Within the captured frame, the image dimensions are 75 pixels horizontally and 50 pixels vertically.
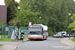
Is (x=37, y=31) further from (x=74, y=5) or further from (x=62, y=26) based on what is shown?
(x=74, y=5)

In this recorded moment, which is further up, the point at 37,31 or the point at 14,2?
the point at 14,2

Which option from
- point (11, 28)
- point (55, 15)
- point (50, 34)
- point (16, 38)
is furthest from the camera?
point (50, 34)

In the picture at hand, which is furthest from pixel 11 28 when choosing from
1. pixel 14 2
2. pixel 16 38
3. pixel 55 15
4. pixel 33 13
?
pixel 14 2

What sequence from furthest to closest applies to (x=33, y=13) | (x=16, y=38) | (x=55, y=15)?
(x=55, y=15) < (x=33, y=13) < (x=16, y=38)

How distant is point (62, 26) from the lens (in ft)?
245

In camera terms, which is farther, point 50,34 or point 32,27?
point 50,34

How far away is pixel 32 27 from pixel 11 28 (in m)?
4.93

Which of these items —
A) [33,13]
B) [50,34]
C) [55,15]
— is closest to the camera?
[33,13]

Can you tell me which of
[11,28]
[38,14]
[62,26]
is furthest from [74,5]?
[11,28]

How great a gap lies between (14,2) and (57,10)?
73.6 ft

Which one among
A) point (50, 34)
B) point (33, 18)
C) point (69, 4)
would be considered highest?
point (69, 4)

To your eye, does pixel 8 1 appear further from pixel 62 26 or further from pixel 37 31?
pixel 37 31

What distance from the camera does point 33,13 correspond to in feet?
208

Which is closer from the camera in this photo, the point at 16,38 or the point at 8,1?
the point at 16,38
